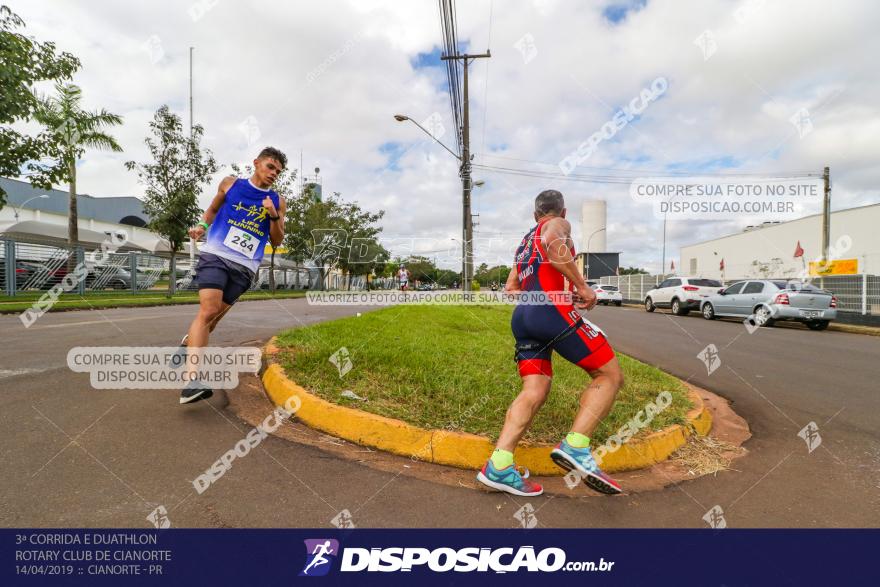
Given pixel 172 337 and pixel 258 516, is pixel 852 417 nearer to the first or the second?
pixel 258 516

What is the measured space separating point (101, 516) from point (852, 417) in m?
5.48

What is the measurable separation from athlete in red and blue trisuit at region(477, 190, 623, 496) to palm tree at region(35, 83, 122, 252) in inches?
357

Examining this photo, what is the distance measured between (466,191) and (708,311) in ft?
33.3

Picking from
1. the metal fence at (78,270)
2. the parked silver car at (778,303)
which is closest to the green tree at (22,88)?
the metal fence at (78,270)

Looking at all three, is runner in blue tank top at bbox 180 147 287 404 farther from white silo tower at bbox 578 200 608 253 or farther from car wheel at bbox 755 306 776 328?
white silo tower at bbox 578 200 608 253

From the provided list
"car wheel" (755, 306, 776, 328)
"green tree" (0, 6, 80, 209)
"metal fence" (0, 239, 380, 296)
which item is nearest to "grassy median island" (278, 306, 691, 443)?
"green tree" (0, 6, 80, 209)

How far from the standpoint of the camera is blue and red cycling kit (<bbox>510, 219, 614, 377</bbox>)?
7.77 ft

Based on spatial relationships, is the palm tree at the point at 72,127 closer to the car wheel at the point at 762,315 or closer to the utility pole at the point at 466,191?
the utility pole at the point at 466,191

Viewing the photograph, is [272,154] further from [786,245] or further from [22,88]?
[786,245]

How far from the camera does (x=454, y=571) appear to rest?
1.73m

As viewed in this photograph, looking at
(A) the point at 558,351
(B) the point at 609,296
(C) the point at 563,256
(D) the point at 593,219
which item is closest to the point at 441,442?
(A) the point at 558,351

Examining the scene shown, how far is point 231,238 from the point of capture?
327 centimetres

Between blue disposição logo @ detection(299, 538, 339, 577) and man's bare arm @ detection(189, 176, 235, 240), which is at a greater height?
man's bare arm @ detection(189, 176, 235, 240)

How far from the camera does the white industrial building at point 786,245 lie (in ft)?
116
